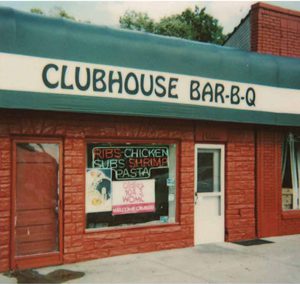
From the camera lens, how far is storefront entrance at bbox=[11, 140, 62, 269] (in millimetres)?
7215

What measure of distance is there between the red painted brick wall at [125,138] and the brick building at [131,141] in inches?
0.8

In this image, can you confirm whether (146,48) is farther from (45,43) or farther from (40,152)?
(40,152)

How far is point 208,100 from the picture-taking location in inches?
347

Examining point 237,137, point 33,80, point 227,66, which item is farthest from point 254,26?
point 33,80

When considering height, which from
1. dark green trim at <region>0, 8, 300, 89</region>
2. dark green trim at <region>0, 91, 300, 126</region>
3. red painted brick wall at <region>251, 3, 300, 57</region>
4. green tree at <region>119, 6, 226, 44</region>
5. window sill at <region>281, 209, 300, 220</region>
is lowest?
window sill at <region>281, 209, 300, 220</region>

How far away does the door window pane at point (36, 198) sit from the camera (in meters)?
7.25

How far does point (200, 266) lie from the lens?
7.55 m

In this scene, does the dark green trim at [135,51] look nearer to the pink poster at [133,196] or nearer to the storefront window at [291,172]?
the storefront window at [291,172]

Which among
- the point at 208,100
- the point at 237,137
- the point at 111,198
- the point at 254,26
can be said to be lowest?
the point at 111,198

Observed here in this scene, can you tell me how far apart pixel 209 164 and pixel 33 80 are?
4.31 m

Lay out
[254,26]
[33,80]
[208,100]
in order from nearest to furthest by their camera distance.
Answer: [33,80], [208,100], [254,26]

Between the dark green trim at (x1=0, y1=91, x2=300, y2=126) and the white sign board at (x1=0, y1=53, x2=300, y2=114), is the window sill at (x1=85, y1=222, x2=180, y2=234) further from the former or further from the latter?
the white sign board at (x1=0, y1=53, x2=300, y2=114)

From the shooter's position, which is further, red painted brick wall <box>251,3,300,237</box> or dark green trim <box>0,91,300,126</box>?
red painted brick wall <box>251,3,300,237</box>

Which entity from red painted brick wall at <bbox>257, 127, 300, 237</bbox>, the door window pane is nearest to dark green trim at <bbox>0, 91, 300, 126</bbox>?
red painted brick wall at <bbox>257, 127, 300, 237</bbox>
